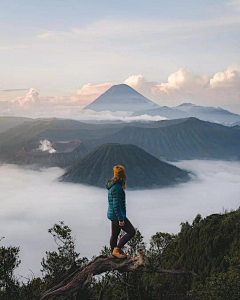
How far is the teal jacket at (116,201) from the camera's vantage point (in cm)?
841

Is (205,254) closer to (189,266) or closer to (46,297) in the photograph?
(189,266)

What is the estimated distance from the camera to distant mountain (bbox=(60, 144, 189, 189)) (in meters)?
178

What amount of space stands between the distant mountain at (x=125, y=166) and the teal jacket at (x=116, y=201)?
16466 cm

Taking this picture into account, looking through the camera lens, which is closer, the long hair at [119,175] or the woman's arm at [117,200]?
the woman's arm at [117,200]

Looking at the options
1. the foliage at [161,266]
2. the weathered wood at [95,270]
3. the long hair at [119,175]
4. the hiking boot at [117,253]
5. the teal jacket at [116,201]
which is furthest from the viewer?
the foliage at [161,266]

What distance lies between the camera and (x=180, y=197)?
17962 cm

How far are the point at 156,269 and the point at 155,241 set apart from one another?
1487 centimetres

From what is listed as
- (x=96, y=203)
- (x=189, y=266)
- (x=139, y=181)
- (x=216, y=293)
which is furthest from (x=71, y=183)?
(x=216, y=293)

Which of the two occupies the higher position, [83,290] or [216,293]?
[83,290]

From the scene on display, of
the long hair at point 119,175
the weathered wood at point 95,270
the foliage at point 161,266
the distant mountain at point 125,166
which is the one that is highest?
the long hair at point 119,175

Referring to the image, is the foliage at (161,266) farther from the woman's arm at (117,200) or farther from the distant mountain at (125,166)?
the distant mountain at (125,166)

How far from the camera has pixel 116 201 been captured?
845cm

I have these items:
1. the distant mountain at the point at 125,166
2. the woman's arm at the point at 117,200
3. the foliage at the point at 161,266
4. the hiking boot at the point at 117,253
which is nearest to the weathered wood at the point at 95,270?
the hiking boot at the point at 117,253

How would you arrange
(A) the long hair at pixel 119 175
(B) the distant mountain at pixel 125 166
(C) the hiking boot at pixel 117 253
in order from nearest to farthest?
(C) the hiking boot at pixel 117 253
(A) the long hair at pixel 119 175
(B) the distant mountain at pixel 125 166
